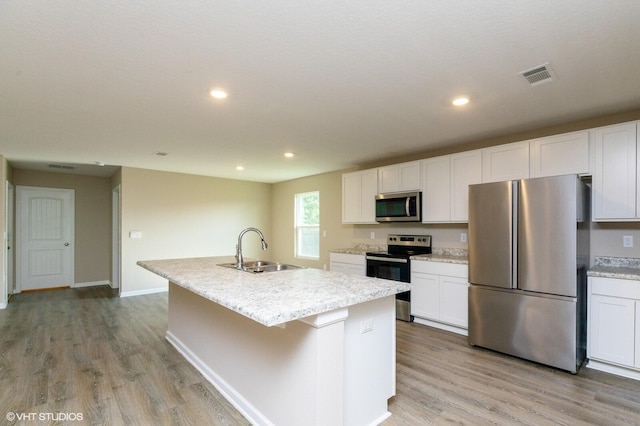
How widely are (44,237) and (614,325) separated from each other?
28.4ft

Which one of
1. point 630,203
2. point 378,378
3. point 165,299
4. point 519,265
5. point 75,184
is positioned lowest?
point 165,299

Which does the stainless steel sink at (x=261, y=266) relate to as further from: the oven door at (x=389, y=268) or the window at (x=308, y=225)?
the window at (x=308, y=225)

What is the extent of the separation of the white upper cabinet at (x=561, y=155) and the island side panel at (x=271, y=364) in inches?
109

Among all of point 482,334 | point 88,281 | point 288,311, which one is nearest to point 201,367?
point 288,311

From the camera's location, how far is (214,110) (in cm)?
284

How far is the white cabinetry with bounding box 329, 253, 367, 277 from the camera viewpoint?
15.4 ft

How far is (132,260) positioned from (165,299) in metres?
0.97

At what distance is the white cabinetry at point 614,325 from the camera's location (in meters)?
2.56

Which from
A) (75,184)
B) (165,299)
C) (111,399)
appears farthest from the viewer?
(75,184)

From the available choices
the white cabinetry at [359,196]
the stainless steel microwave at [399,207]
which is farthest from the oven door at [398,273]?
the white cabinetry at [359,196]

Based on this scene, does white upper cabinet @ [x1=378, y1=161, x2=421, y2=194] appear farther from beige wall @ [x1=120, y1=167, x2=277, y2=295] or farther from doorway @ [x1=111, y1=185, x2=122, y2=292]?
doorway @ [x1=111, y1=185, x2=122, y2=292]

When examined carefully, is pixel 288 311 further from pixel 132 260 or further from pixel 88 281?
pixel 88 281

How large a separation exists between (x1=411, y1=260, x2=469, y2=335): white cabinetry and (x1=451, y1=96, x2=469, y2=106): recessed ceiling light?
70.7 inches

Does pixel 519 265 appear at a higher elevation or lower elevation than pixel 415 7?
lower
